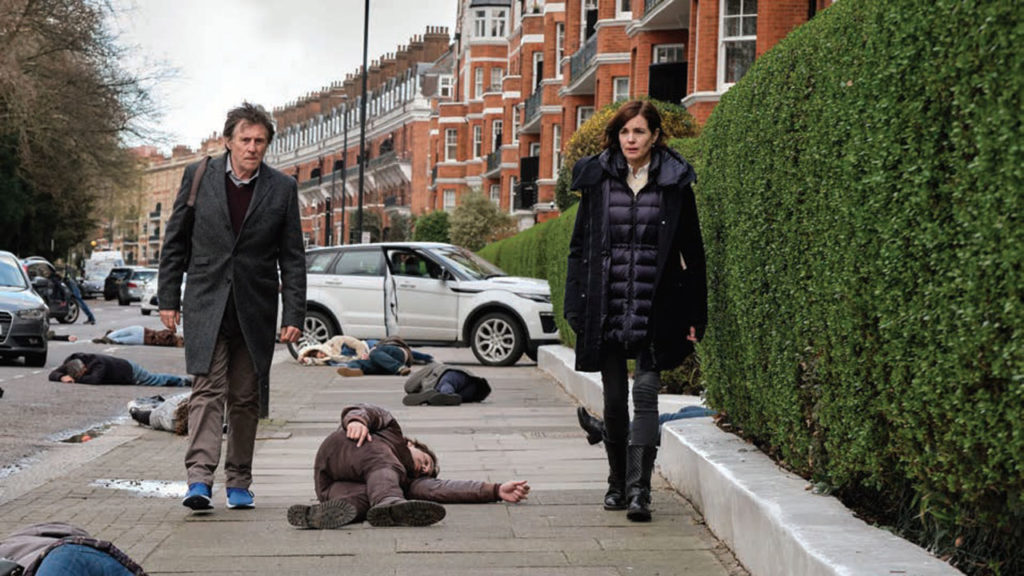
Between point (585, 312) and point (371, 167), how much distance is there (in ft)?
343

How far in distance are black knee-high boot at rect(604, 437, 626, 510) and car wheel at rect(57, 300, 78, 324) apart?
106ft

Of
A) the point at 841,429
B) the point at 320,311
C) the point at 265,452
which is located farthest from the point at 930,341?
the point at 320,311

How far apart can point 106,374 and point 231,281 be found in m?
10.2

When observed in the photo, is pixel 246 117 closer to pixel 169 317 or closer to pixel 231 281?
pixel 231 281

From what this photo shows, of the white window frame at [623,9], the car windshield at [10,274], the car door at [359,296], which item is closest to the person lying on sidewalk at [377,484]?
the car door at [359,296]

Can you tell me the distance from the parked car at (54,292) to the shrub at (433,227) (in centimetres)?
3789

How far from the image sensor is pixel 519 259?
27.3 metres

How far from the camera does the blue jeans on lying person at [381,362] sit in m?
18.8

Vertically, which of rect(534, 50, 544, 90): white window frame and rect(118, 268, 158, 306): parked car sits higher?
rect(534, 50, 544, 90): white window frame

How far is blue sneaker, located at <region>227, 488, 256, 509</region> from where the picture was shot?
7355mm

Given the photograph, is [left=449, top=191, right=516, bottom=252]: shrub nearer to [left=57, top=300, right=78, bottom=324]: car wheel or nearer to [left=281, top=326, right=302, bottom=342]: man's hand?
[left=57, top=300, right=78, bottom=324]: car wheel

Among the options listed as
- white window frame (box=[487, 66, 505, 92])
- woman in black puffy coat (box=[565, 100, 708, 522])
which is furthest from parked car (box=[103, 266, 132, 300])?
woman in black puffy coat (box=[565, 100, 708, 522])

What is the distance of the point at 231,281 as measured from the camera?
747 cm

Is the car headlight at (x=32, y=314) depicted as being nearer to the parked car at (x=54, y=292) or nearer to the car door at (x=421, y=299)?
the car door at (x=421, y=299)
